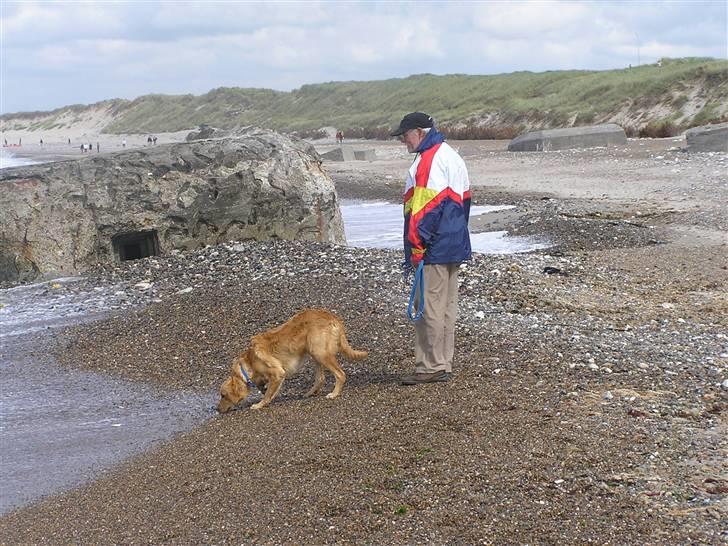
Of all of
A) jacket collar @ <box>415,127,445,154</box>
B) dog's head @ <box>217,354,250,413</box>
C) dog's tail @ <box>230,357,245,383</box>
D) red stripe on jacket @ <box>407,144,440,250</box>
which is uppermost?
jacket collar @ <box>415,127,445,154</box>

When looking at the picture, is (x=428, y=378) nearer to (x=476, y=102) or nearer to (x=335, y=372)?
(x=335, y=372)

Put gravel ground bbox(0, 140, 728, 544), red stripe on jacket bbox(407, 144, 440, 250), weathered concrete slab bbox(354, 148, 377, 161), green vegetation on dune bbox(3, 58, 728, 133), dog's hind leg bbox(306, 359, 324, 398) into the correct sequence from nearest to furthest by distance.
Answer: gravel ground bbox(0, 140, 728, 544)
red stripe on jacket bbox(407, 144, 440, 250)
dog's hind leg bbox(306, 359, 324, 398)
weathered concrete slab bbox(354, 148, 377, 161)
green vegetation on dune bbox(3, 58, 728, 133)

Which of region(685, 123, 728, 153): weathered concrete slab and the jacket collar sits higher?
the jacket collar

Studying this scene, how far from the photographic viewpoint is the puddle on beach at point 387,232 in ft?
54.1

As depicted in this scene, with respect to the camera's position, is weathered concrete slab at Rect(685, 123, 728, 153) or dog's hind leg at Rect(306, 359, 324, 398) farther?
weathered concrete slab at Rect(685, 123, 728, 153)

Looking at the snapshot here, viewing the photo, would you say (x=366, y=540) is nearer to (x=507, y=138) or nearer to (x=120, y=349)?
(x=120, y=349)

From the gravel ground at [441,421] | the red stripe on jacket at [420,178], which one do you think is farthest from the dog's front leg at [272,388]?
the red stripe on jacket at [420,178]

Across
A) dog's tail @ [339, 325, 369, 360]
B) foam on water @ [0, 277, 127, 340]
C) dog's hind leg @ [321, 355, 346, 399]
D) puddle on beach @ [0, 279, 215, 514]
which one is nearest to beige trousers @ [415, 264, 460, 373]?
dog's tail @ [339, 325, 369, 360]

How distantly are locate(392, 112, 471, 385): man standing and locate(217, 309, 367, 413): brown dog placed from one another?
22.9 inches

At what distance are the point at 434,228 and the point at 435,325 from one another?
30.2 inches

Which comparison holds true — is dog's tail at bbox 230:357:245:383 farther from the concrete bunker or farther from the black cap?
the concrete bunker

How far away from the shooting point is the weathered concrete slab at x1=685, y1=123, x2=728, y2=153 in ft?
90.3

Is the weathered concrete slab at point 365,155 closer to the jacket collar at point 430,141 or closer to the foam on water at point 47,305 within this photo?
the foam on water at point 47,305

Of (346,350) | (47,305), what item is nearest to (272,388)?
(346,350)
